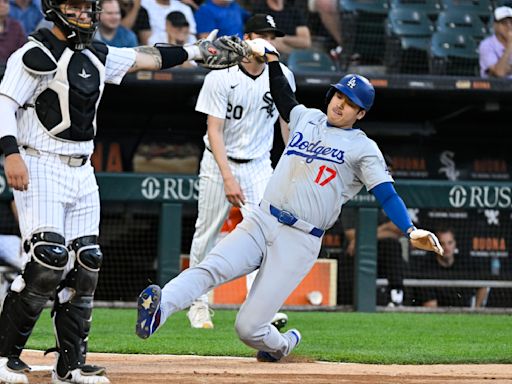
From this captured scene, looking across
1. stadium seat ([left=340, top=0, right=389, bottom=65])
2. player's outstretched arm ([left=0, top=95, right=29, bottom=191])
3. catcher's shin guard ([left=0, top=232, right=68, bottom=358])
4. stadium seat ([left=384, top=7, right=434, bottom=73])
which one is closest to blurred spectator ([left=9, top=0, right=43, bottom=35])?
stadium seat ([left=340, top=0, right=389, bottom=65])

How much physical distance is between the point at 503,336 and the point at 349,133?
9.91 feet

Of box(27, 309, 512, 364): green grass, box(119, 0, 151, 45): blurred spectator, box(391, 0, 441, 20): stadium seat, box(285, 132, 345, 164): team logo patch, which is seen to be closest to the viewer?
box(285, 132, 345, 164): team logo patch

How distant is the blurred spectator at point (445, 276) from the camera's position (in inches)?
425

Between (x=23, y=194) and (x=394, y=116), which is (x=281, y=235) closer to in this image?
(x=23, y=194)

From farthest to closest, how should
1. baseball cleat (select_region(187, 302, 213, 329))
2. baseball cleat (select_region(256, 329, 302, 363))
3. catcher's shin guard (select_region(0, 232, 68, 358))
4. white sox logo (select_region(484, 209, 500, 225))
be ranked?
white sox logo (select_region(484, 209, 500, 225)) < baseball cleat (select_region(187, 302, 213, 329)) < baseball cleat (select_region(256, 329, 302, 363)) < catcher's shin guard (select_region(0, 232, 68, 358))

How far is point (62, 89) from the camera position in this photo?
4809 millimetres

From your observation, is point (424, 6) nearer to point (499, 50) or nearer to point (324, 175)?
point (499, 50)

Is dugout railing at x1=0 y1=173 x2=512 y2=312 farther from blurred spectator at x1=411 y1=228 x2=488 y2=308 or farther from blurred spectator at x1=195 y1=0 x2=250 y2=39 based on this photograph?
blurred spectator at x1=195 y1=0 x2=250 y2=39

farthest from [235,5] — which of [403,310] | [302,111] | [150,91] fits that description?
[302,111]

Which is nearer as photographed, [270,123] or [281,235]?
[281,235]

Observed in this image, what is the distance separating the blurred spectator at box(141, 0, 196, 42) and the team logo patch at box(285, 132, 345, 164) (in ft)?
17.2

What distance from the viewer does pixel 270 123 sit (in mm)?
7613

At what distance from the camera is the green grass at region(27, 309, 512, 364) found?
255 inches

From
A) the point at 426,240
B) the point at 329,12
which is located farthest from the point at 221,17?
the point at 426,240
